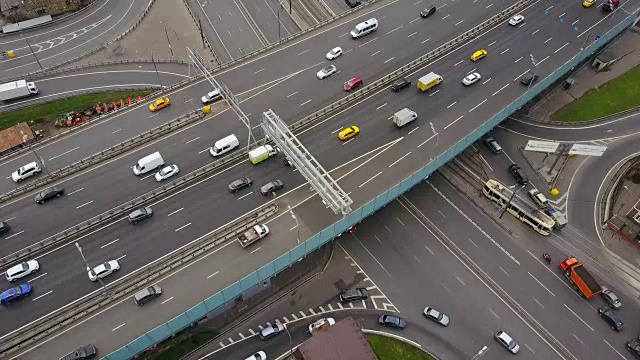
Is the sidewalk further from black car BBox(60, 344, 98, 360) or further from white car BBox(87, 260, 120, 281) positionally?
black car BBox(60, 344, 98, 360)

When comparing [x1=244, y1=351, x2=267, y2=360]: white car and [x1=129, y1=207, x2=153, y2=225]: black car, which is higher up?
[x1=129, y1=207, x2=153, y2=225]: black car

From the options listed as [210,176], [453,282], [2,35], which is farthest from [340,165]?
[2,35]

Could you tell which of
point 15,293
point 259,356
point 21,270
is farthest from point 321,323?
point 21,270

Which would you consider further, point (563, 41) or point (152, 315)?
point (563, 41)

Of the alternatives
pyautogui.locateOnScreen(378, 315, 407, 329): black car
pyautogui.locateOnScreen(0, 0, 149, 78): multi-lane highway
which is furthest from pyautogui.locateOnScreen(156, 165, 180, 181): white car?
pyautogui.locateOnScreen(0, 0, 149, 78): multi-lane highway

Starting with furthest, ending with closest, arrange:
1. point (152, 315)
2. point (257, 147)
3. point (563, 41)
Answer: point (563, 41), point (257, 147), point (152, 315)

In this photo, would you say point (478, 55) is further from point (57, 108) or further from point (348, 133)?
point (57, 108)

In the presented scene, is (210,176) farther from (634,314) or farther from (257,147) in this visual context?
(634,314)
